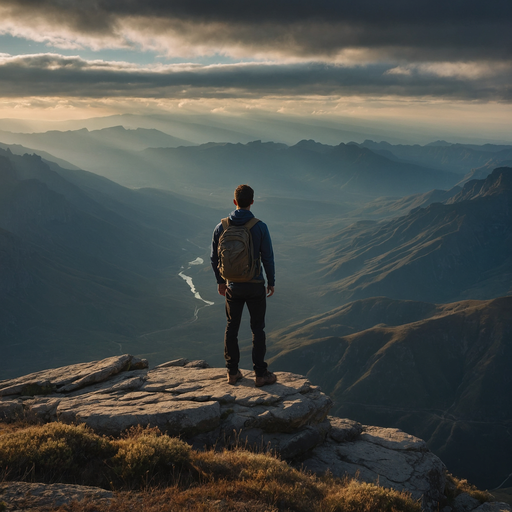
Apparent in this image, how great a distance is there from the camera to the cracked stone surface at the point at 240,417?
12.6 m

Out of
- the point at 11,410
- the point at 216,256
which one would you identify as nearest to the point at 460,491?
the point at 216,256

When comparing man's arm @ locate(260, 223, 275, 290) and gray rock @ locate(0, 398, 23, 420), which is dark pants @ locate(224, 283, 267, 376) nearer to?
man's arm @ locate(260, 223, 275, 290)

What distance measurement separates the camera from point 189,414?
12.6m

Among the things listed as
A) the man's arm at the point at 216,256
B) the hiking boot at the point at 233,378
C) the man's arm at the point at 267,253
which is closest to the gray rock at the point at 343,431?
the hiking boot at the point at 233,378

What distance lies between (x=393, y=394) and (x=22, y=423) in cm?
20803

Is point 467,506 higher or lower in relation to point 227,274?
lower

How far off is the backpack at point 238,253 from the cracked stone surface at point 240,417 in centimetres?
423

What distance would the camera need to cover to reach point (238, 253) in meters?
12.9

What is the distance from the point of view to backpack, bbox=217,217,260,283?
1293 centimetres

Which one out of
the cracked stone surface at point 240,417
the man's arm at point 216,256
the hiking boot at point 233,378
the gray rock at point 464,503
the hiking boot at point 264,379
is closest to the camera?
the cracked stone surface at point 240,417

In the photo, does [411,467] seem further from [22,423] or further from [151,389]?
[22,423]

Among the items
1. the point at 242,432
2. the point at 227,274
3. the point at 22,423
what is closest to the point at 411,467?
the point at 242,432

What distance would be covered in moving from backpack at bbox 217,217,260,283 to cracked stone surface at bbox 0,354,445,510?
4232 millimetres

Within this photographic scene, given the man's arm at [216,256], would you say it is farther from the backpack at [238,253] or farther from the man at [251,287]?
the backpack at [238,253]
